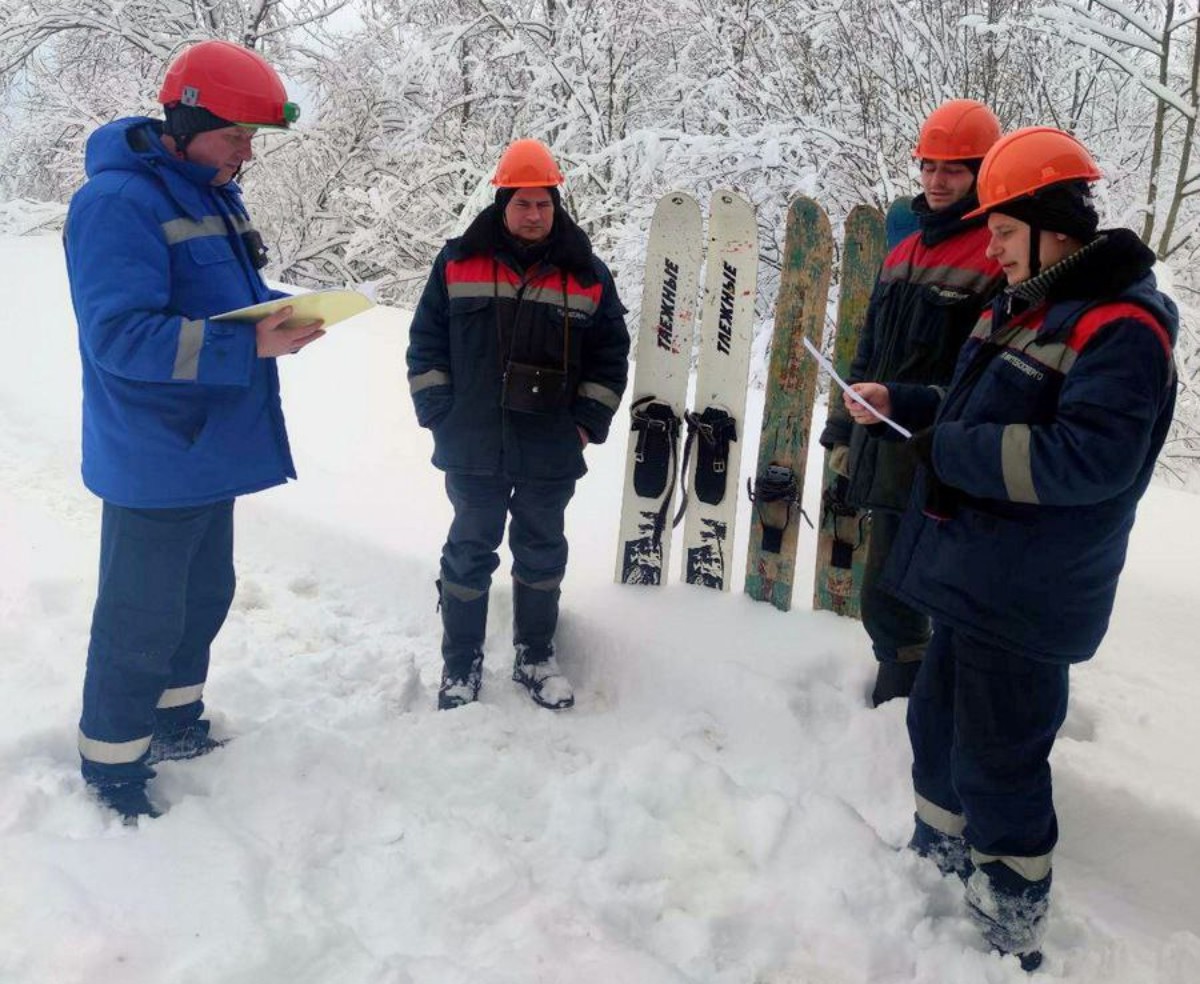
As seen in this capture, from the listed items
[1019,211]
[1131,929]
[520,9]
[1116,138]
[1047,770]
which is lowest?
[1131,929]

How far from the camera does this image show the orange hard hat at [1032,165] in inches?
70.2

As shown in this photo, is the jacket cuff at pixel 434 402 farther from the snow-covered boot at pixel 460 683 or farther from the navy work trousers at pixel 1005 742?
the navy work trousers at pixel 1005 742

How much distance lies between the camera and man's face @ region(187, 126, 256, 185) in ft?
7.26

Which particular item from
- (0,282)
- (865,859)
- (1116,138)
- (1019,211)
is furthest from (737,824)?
(0,282)

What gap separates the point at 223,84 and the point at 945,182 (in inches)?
72.1

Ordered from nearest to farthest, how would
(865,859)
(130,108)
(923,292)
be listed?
1. (865,859)
2. (923,292)
3. (130,108)

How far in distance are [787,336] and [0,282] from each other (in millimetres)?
8554

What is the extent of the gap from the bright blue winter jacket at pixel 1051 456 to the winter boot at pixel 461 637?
4.99ft

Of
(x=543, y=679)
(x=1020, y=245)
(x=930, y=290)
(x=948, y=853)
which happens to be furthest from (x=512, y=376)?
(x=948, y=853)

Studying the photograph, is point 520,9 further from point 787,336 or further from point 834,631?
point 834,631

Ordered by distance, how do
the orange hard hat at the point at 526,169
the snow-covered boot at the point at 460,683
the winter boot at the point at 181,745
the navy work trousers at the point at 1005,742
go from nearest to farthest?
the navy work trousers at the point at 1005,742 → the winter boot at the point at 181,745 → the orange hard hat at the point at 526,169 → the snow-covered boot at the point at 460,683

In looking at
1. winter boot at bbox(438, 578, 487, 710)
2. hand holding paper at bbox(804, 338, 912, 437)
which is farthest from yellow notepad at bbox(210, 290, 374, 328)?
hand holding paper at bbox(804, 338, 912, 437)

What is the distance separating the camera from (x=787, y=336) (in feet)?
11.0

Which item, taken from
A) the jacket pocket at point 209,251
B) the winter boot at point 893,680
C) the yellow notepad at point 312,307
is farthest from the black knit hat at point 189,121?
the winter boot at point 893,680
